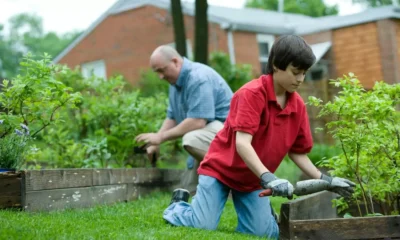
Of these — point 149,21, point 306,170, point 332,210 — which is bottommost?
point 332,210

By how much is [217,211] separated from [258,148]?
621 mm

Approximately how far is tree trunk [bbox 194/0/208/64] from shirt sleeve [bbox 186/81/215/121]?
7.00 m

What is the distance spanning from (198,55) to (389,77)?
1361 centimetres

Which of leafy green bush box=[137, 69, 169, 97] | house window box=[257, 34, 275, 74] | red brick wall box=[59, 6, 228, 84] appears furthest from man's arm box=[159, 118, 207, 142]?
house window box=[257, 34, 275, 74]

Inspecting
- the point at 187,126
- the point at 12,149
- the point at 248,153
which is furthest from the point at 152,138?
the point at 248,153

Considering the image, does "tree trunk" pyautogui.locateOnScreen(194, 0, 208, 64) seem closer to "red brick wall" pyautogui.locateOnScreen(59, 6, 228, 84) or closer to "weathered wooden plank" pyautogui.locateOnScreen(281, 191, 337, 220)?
"weathered wooden plank" pyautogui.locateOnScreen(281, 191, 337, 220)

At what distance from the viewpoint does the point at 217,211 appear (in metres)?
5.43

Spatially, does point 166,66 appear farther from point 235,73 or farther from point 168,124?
point 235,73

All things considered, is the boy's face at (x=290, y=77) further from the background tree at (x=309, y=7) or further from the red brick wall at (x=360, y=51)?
the background tree at (x=309, y=7)

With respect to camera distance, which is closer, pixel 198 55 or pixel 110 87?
pixel 110 87

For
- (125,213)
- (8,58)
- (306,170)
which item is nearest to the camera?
(306,170)

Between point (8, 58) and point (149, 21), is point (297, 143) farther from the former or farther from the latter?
point (8, 58)

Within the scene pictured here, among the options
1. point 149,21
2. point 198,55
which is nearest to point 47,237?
point 198,55

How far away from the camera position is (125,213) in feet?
19.5
